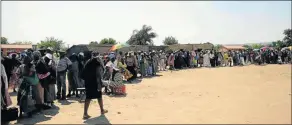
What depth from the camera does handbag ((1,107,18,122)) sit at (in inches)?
293

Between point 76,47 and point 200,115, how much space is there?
95.3 ft

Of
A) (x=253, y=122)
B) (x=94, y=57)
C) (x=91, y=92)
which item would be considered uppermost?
(x=94, y=57)

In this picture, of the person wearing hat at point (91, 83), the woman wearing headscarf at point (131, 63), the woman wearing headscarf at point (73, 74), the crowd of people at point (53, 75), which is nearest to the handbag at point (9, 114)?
the crowd of people at point (53, 75)

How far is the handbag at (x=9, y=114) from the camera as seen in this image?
293 inches

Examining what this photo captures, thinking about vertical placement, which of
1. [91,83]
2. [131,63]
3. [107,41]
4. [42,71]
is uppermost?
[107,41]

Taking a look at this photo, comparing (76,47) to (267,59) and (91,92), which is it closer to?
(267,59)

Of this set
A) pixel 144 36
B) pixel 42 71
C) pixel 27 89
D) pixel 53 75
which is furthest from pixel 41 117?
pixel 144 36

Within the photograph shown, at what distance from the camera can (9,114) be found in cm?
759

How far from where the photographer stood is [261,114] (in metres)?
7.43

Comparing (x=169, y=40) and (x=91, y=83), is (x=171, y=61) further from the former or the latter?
(x=169, y=40)

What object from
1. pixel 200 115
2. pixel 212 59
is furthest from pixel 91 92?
pixel 212 59

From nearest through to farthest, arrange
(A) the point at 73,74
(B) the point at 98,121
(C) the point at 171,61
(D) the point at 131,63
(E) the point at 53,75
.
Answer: (B) the point at 98,121, (E) the point at 53,75, (A) the point at 73,74, (D) the point at 131,63, (C) the point at 171,61

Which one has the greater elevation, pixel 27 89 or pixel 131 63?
pixel 131 63

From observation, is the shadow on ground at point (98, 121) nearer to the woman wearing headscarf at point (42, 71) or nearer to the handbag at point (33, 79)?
the handbag at point (33, 79)
